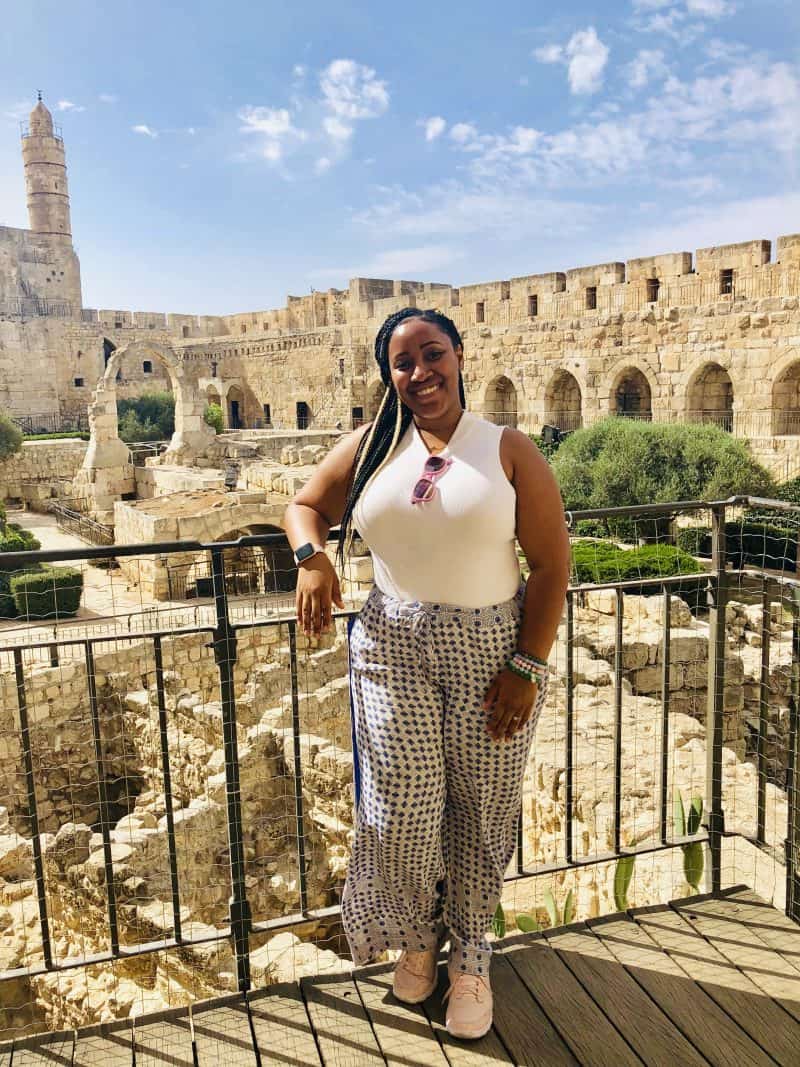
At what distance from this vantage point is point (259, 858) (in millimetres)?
5383

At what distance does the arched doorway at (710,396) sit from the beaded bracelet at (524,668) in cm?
1724

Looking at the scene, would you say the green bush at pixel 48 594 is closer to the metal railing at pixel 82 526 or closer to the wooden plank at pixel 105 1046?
the metal railing at pixel 82 526

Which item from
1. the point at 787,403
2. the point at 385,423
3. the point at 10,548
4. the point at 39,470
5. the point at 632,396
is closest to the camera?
the point at 385,423

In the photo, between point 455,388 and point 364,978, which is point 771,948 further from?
point 455,388

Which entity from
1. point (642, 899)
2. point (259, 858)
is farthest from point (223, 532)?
point (642, 899)

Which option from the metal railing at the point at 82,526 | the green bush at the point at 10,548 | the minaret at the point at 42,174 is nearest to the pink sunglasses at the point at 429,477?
the green bush at the point at 10,548

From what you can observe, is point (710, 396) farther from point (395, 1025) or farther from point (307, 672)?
point (395, 1025)

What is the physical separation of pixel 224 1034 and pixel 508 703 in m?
1.11

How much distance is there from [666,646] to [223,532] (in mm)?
11144

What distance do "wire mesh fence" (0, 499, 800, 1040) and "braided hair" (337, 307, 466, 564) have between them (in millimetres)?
328

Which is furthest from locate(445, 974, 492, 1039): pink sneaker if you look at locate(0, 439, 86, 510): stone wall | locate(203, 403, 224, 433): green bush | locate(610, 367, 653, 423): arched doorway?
locate(203, 403, 224, 433): green bush

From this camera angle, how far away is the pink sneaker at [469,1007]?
2.08m

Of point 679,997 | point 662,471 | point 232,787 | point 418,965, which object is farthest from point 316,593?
point 662,471

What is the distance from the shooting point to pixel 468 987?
212cm
